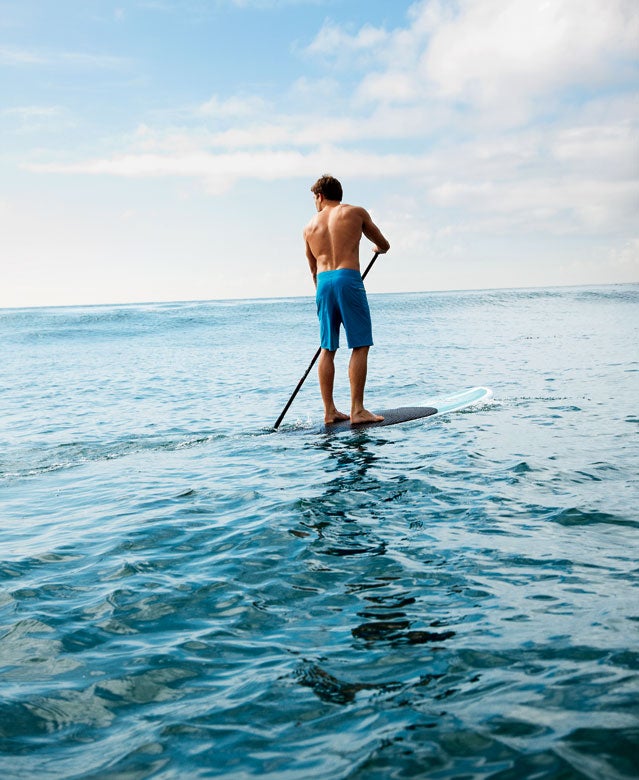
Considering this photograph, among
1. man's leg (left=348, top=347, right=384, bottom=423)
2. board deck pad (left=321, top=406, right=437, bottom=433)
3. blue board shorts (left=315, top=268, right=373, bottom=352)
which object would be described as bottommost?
board deck pad (left=321, top=406, right=437, bottom=433)

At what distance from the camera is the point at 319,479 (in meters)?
5.32

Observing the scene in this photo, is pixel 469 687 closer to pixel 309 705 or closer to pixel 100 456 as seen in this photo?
pixel 309 705

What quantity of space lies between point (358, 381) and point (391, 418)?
2.35 ft

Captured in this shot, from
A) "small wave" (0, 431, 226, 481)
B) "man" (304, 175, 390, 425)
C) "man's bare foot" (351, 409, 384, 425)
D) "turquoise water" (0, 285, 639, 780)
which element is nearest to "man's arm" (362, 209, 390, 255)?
"man" (304, 175, 390, 425)

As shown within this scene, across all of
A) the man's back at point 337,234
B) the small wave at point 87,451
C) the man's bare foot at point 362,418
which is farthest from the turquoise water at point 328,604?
the man's back at point 337,234

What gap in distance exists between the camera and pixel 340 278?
23.2 feet

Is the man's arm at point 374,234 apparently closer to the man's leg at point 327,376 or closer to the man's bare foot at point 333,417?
the man's leg at point 327,376

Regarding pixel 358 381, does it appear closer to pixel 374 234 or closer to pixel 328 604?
pixel 374 234

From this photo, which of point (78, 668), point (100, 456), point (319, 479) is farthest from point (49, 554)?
point (100, 456)

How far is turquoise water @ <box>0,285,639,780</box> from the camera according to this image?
2.00 meters

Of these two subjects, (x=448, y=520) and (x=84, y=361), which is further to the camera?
(x=84, y=361)

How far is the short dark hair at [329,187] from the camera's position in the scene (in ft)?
23.6

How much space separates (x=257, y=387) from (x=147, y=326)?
35.2 m

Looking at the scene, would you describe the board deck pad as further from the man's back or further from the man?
the man's back
